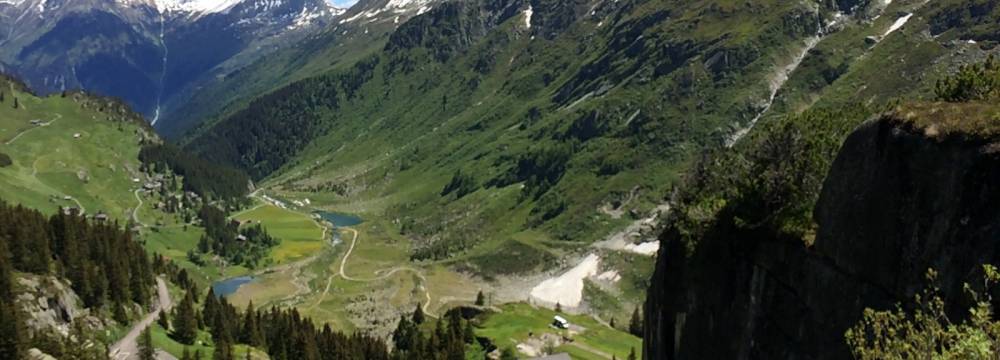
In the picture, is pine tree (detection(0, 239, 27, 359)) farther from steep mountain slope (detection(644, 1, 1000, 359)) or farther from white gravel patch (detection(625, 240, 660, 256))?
white gravel patch (detection(625, 240, 660, 256))

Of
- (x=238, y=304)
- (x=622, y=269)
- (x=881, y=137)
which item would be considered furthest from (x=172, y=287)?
(x=881, y=137)

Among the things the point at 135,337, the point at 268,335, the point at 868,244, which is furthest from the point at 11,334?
the point at 868,244

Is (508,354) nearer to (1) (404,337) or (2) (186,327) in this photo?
(1) (404,337)

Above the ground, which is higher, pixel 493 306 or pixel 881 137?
pixel 881 137

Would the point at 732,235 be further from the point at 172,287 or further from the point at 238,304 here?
the point at 238,304

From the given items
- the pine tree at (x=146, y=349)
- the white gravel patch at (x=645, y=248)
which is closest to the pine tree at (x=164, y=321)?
the pine tree at (x=146, y=349)

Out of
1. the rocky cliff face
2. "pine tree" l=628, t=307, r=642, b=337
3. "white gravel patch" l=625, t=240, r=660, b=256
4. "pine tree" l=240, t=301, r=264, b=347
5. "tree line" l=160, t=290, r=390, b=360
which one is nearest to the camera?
the rocky cliff face

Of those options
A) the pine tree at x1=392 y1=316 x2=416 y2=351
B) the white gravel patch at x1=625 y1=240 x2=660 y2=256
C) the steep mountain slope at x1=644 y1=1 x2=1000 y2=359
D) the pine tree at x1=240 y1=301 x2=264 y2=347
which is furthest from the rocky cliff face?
the white gravel patch at x1=625 y1=240 x2=660 y2=256

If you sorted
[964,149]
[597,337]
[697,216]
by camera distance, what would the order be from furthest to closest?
[597,337] < [697,216] < [964,149]
